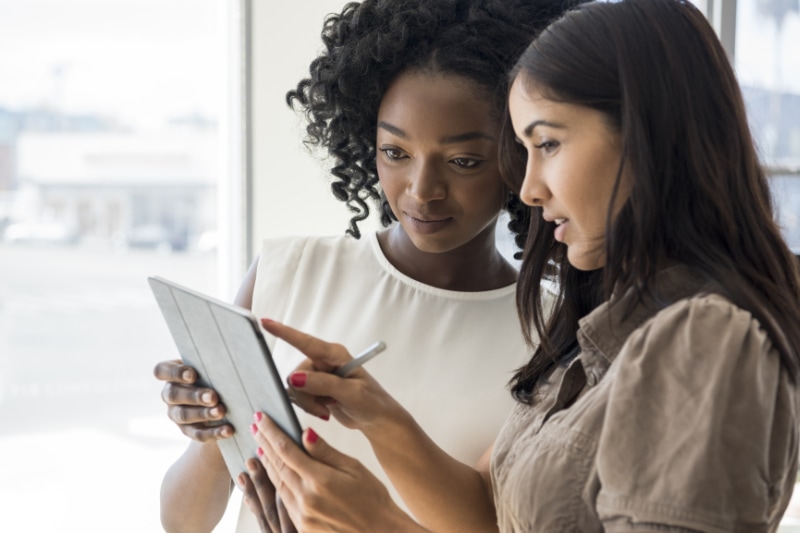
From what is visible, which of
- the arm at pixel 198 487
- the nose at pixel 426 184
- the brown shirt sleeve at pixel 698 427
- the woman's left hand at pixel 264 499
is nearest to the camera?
the brown shirt sleeve at pixel 698 427

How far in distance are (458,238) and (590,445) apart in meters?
0.61

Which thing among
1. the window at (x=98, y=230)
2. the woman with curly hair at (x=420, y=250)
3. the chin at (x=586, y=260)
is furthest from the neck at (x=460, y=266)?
the window at (x=98, y=230)

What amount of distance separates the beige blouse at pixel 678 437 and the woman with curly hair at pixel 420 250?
52 centimetres

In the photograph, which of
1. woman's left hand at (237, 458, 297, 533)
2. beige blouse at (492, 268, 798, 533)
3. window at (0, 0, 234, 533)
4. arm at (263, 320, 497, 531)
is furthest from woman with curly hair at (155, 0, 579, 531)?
window at (0, 0, 234, 533)

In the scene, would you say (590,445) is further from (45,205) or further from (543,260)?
(45,205)

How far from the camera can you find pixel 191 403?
1245 mm

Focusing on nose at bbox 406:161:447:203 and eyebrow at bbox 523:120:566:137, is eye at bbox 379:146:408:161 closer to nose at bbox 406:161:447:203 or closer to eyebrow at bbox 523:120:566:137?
nose at bbox 406:161:447:203

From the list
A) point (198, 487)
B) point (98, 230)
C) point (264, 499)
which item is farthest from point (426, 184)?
point (98, 230)

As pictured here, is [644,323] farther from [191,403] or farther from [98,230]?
[98,230]

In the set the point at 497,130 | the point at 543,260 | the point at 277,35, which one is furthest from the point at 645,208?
the point at 277,35

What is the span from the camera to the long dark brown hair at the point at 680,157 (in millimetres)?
907

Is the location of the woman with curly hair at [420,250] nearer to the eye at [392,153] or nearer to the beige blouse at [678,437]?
the eye at [392,153]

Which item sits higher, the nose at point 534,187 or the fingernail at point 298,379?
the nose at point 534,187

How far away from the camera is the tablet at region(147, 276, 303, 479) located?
3.26 ft
